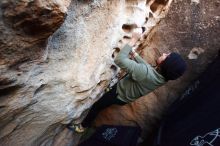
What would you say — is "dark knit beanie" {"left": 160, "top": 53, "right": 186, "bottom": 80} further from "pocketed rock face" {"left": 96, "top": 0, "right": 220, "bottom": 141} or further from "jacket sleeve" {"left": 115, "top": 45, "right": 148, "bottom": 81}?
"pocketed rock face" {"left": 96, "top": 0, "right": 220, "bottom": 141}

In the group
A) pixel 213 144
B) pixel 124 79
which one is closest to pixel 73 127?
pixel 124 79

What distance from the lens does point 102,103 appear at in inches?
80.4

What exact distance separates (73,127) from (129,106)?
18.0 inches

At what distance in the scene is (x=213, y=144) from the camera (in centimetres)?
175

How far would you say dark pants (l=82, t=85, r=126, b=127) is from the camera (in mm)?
1966

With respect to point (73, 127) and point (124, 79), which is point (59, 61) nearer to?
point (124, 79)

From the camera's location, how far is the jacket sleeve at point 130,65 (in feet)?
5.47

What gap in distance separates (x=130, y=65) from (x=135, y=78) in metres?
0.11

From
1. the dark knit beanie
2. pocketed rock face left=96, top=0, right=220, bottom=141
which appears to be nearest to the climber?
the dark knit beanie

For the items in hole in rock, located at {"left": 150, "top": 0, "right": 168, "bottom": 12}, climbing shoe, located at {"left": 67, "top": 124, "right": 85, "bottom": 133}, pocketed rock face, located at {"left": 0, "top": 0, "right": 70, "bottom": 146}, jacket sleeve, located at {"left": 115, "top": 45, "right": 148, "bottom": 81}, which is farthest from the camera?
climbing shoe, located at {"left": 67, "top": 124, "right": 85, "bottom": 133}

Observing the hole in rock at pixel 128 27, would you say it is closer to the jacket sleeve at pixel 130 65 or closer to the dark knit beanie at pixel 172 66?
the jacket sleeve at pixel 130 65

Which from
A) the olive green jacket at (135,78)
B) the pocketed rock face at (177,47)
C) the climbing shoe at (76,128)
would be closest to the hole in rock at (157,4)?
the pocketed rock face at (177,47)

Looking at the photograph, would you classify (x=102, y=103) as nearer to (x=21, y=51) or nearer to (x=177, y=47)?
(x=177, y=47)

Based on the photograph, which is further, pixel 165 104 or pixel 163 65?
pixel 165 104
